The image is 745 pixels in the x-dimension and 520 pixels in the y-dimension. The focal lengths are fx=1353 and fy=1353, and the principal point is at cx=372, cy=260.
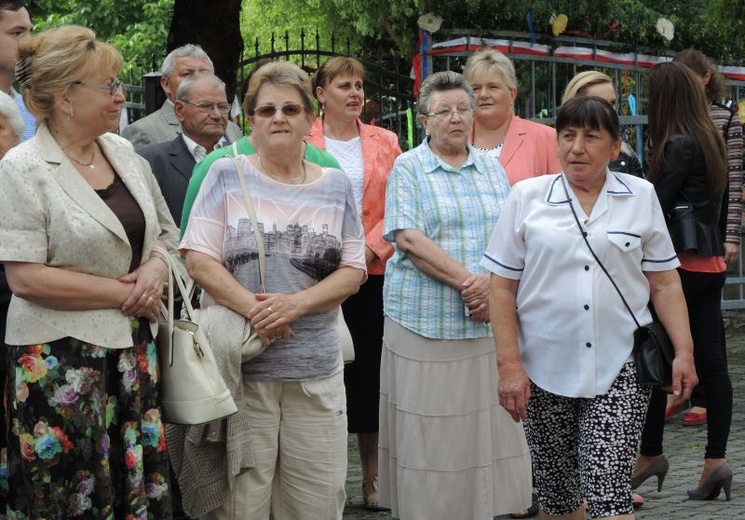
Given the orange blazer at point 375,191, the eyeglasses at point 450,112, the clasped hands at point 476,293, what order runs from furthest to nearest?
the orange blazer at point 375,191 → the eyeglasses at point 450,112 → the clasped hands at point 476,293

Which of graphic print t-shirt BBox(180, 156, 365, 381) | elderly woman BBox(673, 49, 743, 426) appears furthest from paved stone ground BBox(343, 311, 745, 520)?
graphic print t-shirt BBox(180, 156, 365, 381)

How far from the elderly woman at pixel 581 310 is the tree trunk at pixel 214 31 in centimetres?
604

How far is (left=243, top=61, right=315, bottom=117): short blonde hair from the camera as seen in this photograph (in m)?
5.32

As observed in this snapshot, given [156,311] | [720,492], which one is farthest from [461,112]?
[720,492]

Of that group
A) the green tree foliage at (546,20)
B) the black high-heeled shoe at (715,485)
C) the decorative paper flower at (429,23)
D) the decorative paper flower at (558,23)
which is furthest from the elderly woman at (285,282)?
the decorative paper flower at (558,23)

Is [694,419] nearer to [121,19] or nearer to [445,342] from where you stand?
[445,342]

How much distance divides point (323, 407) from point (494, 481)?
1.39 m

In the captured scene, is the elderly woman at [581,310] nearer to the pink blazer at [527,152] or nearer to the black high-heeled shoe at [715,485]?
the pink blazer at [527,152]

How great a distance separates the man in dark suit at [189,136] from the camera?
6.41 m

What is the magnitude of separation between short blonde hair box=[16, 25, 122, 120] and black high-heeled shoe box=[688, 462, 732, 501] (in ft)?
13.1

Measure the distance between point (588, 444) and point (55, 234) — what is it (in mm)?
2071

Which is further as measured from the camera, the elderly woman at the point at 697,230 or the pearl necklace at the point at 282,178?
the elderly woman at the point at 697,230

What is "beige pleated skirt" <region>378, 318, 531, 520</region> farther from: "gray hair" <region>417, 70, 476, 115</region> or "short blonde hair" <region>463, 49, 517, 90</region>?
"short blonde hair" <region>463, 49, 517, 90</region>

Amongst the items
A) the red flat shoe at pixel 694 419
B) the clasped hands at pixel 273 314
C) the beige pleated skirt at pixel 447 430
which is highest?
the clasped hands at pixel 273 314
